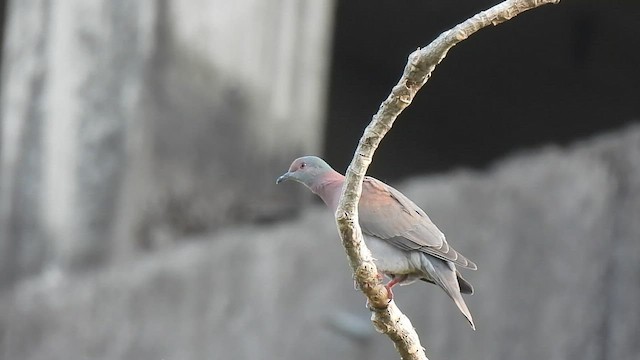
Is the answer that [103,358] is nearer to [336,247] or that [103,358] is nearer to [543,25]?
[336,247]

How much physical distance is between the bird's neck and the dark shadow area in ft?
22.5

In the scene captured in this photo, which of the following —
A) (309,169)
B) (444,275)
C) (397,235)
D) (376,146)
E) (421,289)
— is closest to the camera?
(376,146)

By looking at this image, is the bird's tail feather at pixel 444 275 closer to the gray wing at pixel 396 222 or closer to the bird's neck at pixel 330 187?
the gray wing at pixel 396 222

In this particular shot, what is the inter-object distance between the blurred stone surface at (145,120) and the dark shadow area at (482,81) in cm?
304

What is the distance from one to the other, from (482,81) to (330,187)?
8.85m

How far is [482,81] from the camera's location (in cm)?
1299

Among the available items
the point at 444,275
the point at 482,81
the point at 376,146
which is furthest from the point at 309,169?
the point at 482,81

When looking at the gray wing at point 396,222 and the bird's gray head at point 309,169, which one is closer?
the gray wing at point 396,222

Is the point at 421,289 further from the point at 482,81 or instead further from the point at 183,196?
the point at 482,81

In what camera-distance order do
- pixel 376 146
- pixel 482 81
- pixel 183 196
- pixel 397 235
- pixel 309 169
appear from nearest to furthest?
pixel 376 146 < pixel 397 235 < pixel 309 169 < pixel 183 196 < pixel 482 81

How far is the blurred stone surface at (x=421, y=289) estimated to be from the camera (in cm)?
689

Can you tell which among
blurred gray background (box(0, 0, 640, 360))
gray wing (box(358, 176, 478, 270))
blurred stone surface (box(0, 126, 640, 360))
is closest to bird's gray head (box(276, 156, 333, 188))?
gray wing (box(358, 176, 478, 270))

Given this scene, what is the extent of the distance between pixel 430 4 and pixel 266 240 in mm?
3823

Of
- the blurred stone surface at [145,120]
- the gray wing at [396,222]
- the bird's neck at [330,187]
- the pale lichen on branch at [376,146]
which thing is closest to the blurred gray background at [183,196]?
the blurred stone surface at [145,120]
